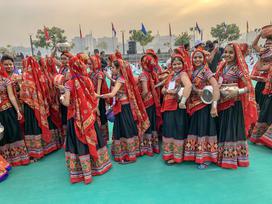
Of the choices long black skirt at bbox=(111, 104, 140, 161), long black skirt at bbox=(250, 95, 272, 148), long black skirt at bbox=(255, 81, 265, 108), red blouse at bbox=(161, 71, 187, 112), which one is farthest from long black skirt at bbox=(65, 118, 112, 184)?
long black skirt at bbox=(255, 81, 265, 108)

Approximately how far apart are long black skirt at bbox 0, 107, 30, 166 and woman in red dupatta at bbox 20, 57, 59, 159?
0.13 meters

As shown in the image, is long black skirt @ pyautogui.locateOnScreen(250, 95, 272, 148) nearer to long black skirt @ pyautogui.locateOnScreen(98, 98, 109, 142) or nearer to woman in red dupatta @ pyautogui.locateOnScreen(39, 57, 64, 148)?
long black skirt @ pyautogui.locateOnScreen(98, 98, 109, 142)

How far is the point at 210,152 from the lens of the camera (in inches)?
119

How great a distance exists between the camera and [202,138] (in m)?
2.98

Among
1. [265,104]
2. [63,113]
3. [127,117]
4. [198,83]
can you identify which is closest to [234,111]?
[198,83]

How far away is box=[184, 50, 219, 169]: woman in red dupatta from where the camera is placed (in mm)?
2842

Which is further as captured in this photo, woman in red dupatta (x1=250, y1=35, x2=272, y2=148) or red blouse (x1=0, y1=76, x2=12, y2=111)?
woman in red dupatta (x1=250, y1=35, x2=272, y2=148)

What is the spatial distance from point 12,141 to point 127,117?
177 cm

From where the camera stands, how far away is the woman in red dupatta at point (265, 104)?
349 cm

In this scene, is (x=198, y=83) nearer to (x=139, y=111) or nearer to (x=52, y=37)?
(x=139, y=111)

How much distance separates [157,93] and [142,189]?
5.07 feet

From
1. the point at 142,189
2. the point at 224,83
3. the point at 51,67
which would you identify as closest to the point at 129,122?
the point at 142,189

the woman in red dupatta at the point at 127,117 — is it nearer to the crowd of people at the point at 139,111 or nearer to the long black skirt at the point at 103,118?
the crowd of people at the point at 139,111

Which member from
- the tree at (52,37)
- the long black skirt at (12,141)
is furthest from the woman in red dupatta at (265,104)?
the tree at (52,37)
